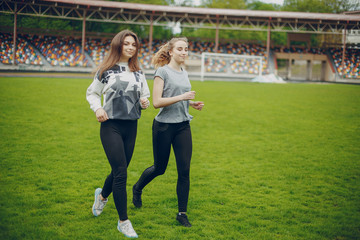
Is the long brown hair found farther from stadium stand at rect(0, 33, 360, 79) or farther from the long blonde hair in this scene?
stadium stand at rect(0, 33, 360, 79)

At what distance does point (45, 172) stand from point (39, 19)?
32.9 m

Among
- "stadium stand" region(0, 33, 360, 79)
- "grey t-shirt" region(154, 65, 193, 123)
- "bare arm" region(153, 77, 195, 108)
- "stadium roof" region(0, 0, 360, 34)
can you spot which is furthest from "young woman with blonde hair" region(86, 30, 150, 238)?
"stadium roof" region(0, 0, 360, 34)

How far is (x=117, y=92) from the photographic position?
341cm

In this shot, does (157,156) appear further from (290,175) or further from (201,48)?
(201,48)

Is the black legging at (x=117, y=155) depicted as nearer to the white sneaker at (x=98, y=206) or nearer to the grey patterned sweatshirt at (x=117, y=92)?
the grey patterned sweatshirt at (x=117, y=92)

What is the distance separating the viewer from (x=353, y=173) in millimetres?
5848

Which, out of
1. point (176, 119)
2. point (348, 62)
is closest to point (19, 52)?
point (176, 119)

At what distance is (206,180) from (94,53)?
29.6m

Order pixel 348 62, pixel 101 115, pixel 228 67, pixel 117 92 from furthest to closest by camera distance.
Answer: pixel 348 62, pixel 228 67, pixel 117 92, pixel 101 115

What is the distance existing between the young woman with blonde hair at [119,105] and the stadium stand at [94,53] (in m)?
26.1

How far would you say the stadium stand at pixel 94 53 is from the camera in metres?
30.2

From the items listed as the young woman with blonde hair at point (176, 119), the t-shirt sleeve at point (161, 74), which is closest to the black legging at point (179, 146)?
the young woman with blonde hair at point (176, 119)

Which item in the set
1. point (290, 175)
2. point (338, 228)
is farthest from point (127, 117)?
point (290, 175)

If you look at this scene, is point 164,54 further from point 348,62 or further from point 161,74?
point 348,62
